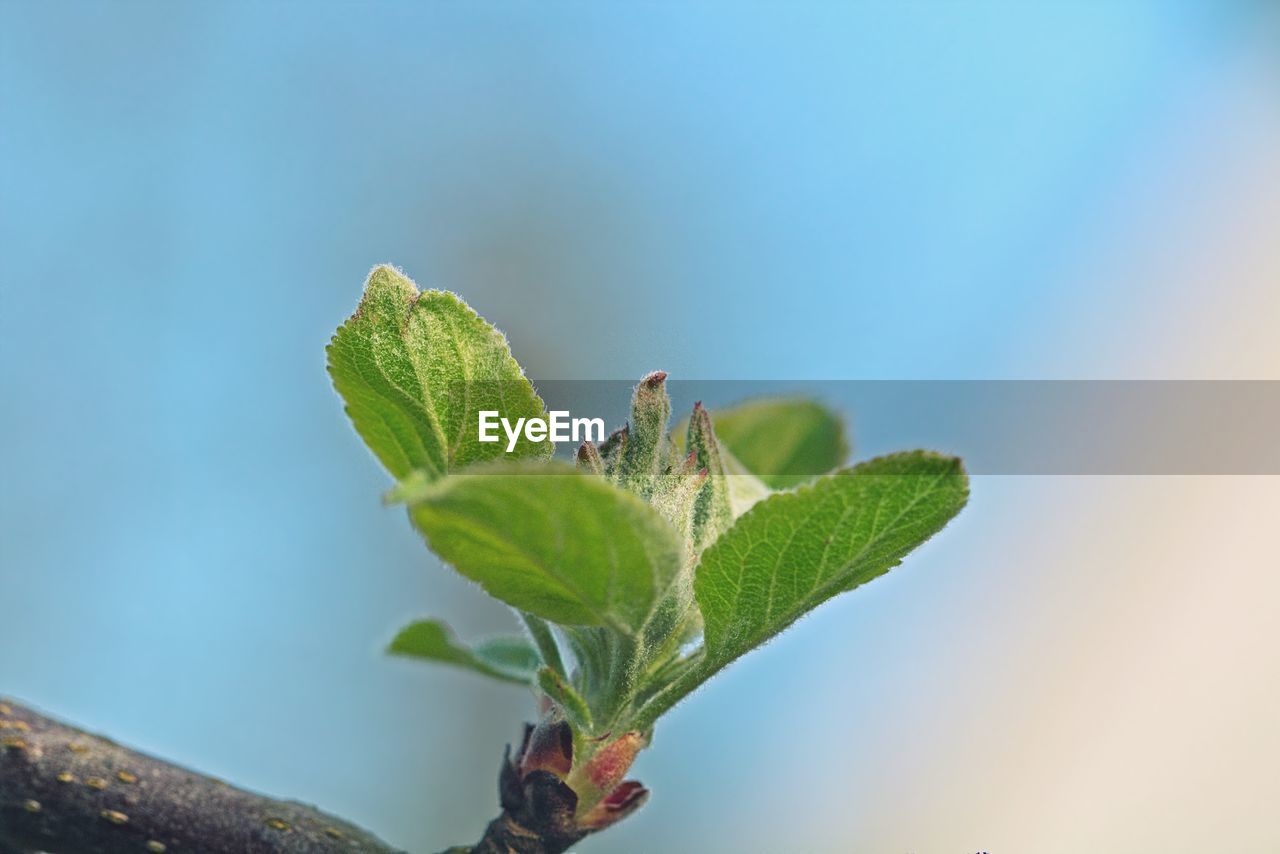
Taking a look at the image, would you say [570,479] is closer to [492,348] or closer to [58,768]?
[492,348]

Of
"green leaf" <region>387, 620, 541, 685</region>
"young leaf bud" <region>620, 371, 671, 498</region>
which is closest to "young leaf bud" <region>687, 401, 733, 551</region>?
"young leaf bud" <region>620, 371, 671, 498</region>

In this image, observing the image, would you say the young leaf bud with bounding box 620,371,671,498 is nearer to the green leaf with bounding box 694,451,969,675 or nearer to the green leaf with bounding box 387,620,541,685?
the green leaf with bounding box 694,451,969,675

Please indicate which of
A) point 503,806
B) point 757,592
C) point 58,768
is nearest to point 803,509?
point 757,592

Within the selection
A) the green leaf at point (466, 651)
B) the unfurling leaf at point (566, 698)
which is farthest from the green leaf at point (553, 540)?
the green leaf at point (466, 651)

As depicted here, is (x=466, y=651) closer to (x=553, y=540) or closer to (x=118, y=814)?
(x=118, y=814)

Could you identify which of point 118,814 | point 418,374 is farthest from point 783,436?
point 118,814

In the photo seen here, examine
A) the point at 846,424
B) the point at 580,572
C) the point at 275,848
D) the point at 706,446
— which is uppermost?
the point at 846,424

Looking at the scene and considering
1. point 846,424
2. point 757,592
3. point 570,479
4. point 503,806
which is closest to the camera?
point 570,479
